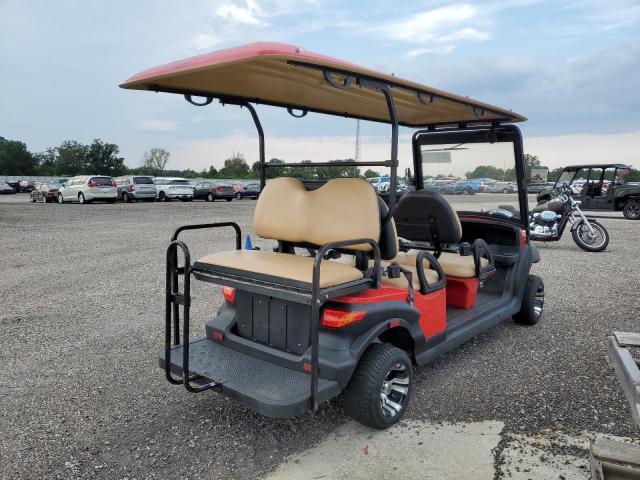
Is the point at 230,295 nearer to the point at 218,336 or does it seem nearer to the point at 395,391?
the point at 218,336

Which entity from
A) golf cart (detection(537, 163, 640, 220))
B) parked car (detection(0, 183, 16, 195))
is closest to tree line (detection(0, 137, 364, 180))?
parked car (detection(0, 183, 16, 195))

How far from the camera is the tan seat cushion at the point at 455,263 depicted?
416cm

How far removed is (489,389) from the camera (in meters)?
3.49

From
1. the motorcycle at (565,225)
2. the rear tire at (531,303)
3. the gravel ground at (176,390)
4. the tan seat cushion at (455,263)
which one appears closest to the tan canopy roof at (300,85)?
the tan seat cushion at (455,263)

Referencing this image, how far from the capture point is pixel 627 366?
244 centimetres

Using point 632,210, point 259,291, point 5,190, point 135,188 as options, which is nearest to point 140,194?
point 135,188

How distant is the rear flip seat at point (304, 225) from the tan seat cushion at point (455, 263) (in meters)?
1.01

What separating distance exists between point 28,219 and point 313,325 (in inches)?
663

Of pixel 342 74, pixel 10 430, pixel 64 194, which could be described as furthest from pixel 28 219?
pixel 342 74

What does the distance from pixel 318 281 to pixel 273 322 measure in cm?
71

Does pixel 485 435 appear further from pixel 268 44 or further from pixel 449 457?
pixel 268 44

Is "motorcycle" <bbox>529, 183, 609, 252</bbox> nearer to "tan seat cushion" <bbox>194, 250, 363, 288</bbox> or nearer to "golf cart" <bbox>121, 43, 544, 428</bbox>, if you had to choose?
"golf cart" <bbox>121, 43, 544, 428</bbox>

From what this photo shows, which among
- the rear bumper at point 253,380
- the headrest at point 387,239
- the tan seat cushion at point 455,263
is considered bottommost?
the rear bumper at point 253,380

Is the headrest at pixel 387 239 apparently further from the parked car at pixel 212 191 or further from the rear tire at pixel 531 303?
the parked car at pixel 212 191
